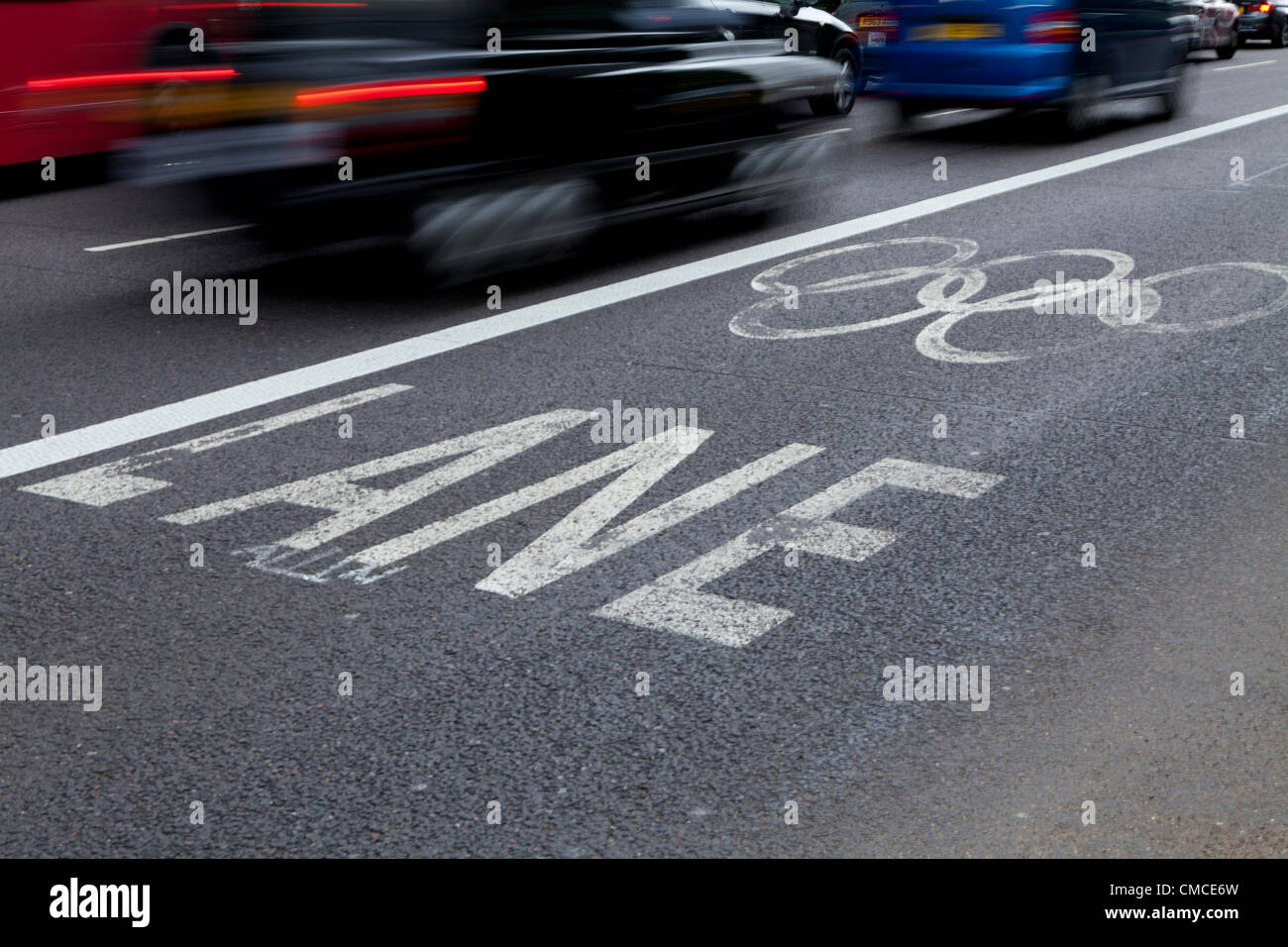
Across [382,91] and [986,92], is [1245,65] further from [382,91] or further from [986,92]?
[382,91]

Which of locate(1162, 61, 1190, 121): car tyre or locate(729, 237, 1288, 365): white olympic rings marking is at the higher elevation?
locate(1162, 61, 1190, 121): car tyre

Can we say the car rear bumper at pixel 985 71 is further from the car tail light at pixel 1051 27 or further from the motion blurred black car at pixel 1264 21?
the motion blurred black car at pixel 1264 21

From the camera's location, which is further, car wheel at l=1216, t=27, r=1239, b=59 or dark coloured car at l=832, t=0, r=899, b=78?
car wheel at l=1216, t=27, r=1239, b=59

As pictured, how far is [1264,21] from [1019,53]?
2048cm

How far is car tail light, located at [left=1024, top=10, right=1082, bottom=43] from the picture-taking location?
44.4 ft

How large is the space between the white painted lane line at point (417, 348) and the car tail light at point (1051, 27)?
2.40 metres

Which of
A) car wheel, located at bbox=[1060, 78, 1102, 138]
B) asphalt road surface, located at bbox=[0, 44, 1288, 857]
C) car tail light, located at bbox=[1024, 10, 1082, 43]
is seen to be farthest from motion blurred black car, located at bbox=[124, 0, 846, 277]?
car wheel, located at bbox=[1060, 78, 1102, 138]

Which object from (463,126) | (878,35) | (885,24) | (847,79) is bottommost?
(463,126)

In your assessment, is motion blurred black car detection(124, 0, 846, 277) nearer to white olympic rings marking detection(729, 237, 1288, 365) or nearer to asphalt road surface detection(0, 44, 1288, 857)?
asphalt road surface detection(0, 44, 1288, 857)

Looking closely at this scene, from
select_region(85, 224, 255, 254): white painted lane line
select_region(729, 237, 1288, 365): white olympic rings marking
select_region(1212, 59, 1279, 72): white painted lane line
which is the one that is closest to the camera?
select_region(729, 237, 1288, 365): white olympic rings marking

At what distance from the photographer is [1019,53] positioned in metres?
13.6

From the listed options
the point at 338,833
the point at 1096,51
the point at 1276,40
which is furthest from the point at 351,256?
the point at 1276,40

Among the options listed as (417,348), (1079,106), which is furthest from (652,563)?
(1079,106)

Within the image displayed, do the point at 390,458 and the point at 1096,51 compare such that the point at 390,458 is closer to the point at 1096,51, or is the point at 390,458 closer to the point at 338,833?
the point at 338,833
